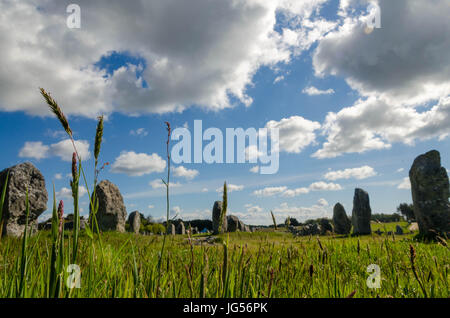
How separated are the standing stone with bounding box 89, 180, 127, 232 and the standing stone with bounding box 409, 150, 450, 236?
61.6 ft

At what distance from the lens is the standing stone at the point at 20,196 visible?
11.4 meters

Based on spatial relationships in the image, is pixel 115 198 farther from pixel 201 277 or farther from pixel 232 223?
pixel 201 277

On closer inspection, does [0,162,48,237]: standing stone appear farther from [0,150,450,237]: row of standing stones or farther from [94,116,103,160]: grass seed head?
[94,116,103,160]: grass seed head

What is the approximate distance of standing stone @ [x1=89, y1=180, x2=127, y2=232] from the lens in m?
20.1

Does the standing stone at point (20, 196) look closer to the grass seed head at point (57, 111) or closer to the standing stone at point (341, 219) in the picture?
the grass seed head at point (57, 111)

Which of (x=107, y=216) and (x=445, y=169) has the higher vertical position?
(x=445, y=169)

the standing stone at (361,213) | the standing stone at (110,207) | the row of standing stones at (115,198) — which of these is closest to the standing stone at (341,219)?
the standing stone at (361,213)

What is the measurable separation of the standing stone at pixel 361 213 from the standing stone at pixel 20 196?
22.6m

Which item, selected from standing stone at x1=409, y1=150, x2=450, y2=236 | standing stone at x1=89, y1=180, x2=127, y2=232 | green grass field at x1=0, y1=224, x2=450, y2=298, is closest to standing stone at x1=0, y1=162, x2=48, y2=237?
standing stone at x1=89, y1=180, x2=127, y2=232
